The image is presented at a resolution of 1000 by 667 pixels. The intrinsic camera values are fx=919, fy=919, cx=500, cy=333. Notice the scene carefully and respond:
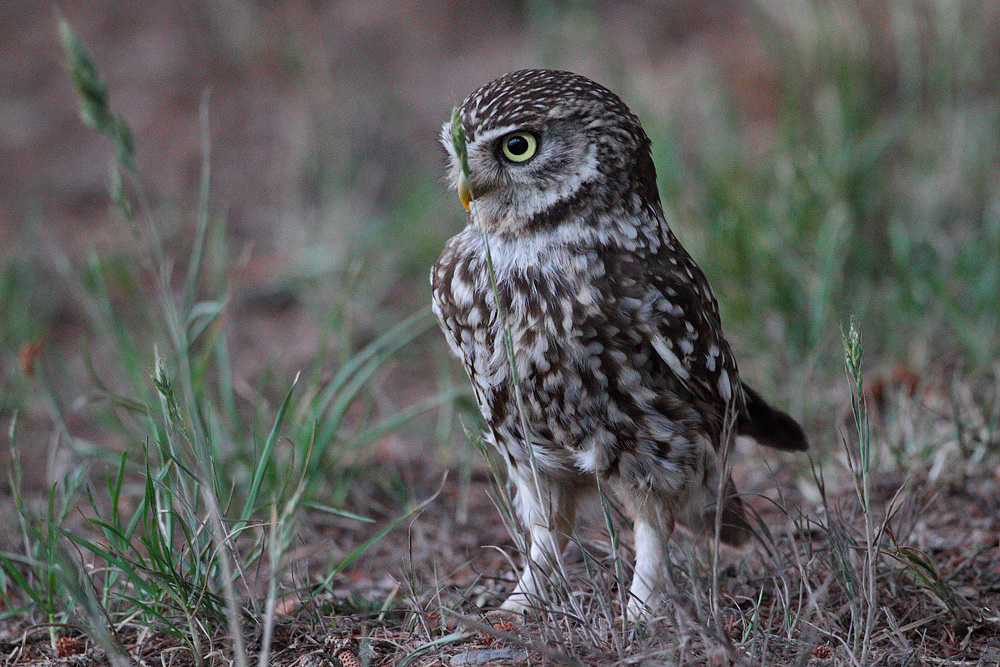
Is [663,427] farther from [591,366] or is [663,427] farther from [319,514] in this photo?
[319,514]

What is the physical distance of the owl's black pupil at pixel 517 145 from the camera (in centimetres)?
219

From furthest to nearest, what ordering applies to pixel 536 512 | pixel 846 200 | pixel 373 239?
1. pixel 373 239
2. pixel 846 200
3. pixel 536 512

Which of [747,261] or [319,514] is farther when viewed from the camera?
[747,261]

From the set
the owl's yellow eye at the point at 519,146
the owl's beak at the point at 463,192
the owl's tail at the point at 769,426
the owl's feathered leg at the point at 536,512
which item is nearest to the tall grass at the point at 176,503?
the owl's feathered leg at the point at 536,512

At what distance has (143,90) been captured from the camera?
7289 mm

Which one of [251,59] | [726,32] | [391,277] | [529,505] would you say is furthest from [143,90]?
[529,505]

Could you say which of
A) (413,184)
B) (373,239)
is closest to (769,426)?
(373,239)

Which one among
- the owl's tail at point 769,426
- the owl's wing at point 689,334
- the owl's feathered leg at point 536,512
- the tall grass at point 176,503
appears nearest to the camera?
the tall grass at point 176,503

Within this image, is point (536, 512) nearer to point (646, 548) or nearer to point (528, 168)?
point (646, 548)

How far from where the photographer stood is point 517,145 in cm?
220

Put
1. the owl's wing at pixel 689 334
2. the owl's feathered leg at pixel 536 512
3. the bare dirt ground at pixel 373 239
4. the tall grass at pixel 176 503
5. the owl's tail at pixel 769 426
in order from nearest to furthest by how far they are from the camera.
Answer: the tall grass at pixel 176 503 → the bare dirt ground at pixel 373 239 → the owl's wing at pixel 689 334 → the owl's feathered leg at pixel 536 512 → the owl's tail at pixel 769 426

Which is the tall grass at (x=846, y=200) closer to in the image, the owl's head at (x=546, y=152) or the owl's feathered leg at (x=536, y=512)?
the owl's feathered leg at (x=536, y=512)

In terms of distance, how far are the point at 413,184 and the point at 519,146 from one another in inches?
149

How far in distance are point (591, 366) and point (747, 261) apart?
180 cm
